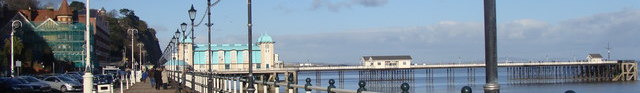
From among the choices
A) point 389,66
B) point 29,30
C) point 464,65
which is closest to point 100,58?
point 29,30

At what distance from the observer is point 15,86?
38.9m

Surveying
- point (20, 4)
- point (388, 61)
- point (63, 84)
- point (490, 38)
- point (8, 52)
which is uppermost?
point (20, 4)

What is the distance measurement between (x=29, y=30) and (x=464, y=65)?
6907 cm

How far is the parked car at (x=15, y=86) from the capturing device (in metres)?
36.0

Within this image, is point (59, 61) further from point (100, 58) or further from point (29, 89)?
point (29, 89)

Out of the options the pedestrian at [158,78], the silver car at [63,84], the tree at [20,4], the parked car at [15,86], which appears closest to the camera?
the parked car at [15,86]

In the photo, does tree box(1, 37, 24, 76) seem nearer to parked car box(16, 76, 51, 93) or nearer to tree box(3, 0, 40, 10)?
parked car box(16, 76, 51, 93)

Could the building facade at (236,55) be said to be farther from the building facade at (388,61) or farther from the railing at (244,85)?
the railing at (244,85)

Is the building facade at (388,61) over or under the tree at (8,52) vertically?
under

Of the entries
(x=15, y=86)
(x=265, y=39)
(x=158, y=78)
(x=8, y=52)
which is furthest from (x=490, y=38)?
(x=265, y=39)

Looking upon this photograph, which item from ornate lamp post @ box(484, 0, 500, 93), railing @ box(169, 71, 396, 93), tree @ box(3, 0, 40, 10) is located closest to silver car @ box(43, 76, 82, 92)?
railing @ box(169, 71, 396, 93)

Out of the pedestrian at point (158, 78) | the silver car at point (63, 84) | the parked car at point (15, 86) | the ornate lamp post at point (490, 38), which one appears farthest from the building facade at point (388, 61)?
the ornate lamp post at point (490, 38)

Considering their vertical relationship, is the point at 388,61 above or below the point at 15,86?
above

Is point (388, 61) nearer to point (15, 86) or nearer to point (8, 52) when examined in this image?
point (8, 52)
